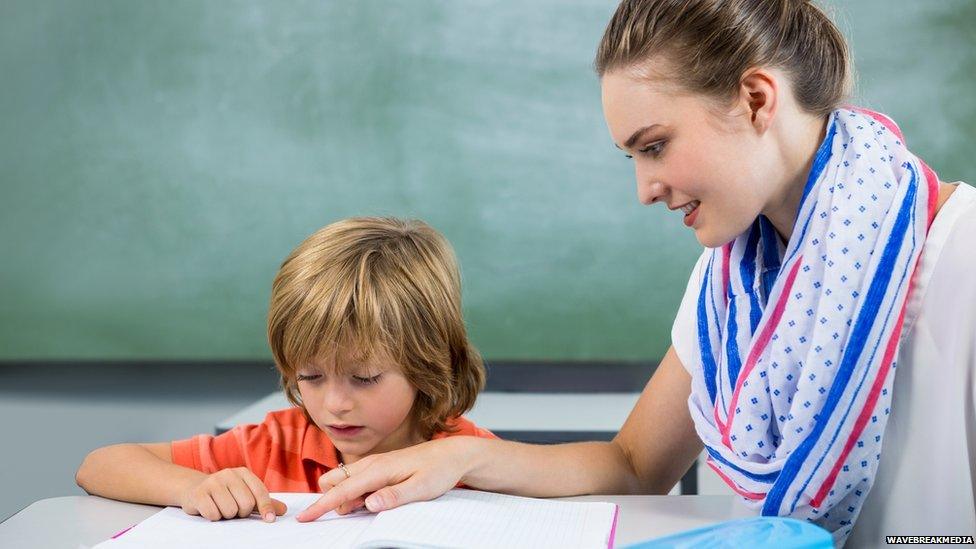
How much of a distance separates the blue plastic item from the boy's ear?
409 mm

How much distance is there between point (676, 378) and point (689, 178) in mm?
303

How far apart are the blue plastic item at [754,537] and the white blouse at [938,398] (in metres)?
0.28

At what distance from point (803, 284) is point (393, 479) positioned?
1.44 ft

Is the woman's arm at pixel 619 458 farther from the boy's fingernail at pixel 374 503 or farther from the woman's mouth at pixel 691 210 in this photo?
the woman's mouth at pixel 691 210

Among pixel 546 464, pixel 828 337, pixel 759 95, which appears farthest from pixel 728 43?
pixel 546 464

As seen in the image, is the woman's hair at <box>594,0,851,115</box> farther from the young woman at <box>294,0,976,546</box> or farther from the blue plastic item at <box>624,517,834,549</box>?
the blue plastic item at <box>624,517,834,549</box>

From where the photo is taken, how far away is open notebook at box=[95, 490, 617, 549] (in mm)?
822

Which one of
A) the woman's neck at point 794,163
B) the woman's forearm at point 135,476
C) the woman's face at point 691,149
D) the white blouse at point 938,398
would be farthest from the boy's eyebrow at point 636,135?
the woman's forearm at point 135,476

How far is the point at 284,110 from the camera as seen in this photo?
8.41 ft

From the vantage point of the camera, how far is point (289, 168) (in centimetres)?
256

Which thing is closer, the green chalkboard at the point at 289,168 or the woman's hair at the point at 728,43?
the woman's hair at the point at 728,43

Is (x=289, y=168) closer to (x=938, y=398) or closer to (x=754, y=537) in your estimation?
(x=938, y=398)

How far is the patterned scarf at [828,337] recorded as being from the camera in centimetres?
94

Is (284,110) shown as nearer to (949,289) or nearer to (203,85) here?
(203,85)
